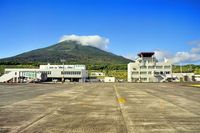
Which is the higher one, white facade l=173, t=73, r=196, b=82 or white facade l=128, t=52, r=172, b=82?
white facade l=128, t=52, r=172, b=82

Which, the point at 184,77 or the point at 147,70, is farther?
the point at 147,70

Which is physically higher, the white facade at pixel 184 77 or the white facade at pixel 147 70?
the white facade at pixel 147 70

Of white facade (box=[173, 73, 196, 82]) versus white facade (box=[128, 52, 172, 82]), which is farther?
white facade (box=[128, 52, 172, 82])

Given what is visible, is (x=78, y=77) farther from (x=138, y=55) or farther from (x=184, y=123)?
(x=184, y=123)

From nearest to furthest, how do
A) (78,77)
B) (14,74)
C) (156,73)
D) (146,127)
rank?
(146,127) → (14,74) → (156,73) → (78,77)

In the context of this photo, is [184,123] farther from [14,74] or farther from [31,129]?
[14,74]

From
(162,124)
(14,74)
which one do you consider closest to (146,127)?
(162,124)

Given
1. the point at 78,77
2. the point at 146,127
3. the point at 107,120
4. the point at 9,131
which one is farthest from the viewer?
the point at 78,77

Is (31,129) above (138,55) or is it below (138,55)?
below

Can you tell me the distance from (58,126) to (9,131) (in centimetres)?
156

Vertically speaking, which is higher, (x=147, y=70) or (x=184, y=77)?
(x=147, y=70)

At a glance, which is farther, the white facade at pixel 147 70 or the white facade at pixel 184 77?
the white facade at pixel 147 70

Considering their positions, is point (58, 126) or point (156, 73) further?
point (156, 73)

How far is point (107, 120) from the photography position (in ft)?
32.7
